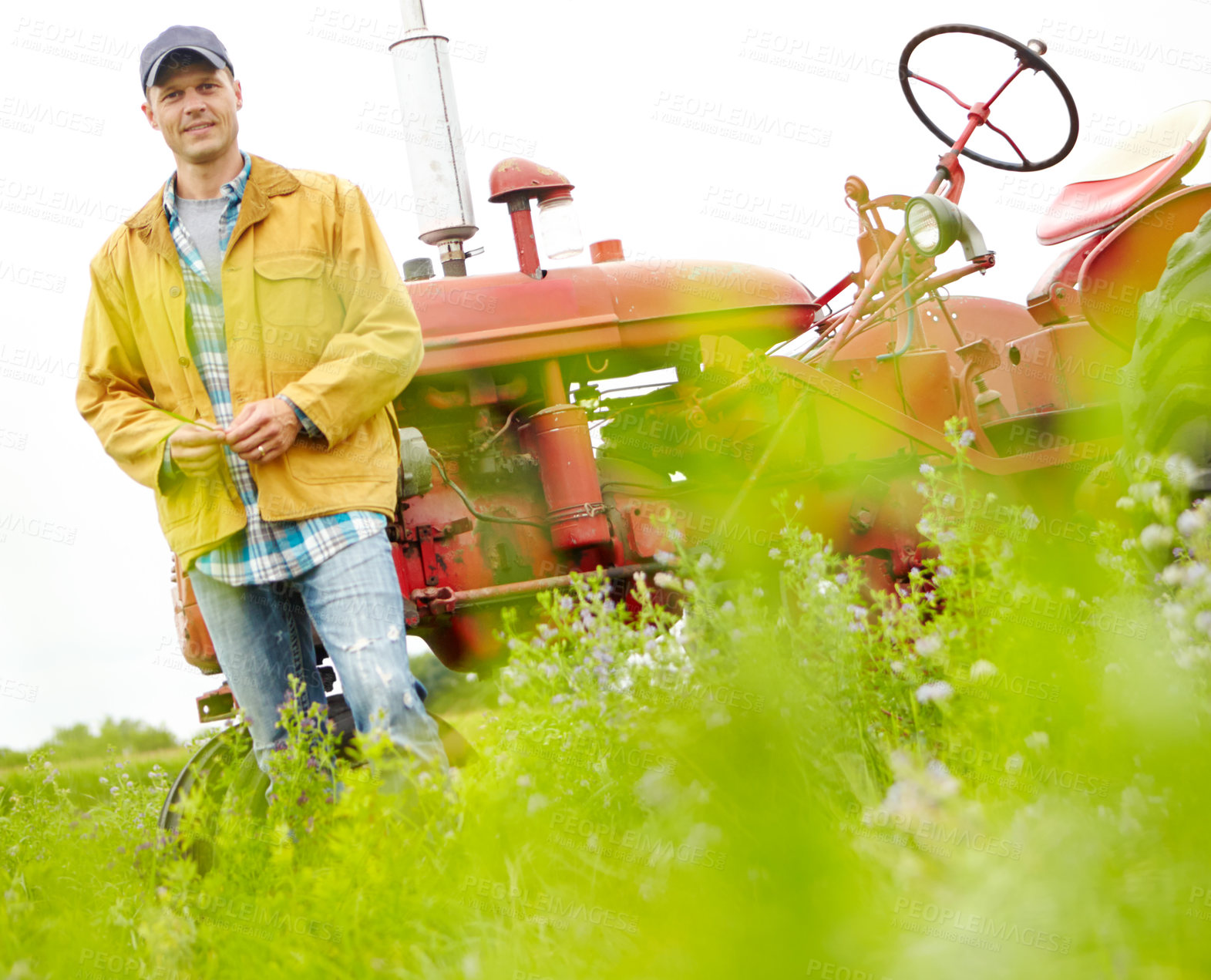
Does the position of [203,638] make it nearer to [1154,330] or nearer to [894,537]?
[894,537]

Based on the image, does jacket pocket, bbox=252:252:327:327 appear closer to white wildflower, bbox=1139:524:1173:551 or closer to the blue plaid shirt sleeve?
the blue plaid shirt sleeve

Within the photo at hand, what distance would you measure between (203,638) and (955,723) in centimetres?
209

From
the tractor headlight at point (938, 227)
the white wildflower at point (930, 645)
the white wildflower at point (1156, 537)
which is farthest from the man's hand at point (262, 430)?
the tractor headlight at point (938, 227)

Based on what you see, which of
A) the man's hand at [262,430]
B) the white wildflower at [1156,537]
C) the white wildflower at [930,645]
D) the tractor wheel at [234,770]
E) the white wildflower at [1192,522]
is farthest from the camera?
the tractor wheel at [234,770]

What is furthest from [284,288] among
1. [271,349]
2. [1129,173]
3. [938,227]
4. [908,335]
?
[1129,173]

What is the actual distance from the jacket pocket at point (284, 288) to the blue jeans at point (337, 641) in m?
0.48

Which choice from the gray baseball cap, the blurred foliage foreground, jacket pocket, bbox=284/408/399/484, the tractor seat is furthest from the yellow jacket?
the tractor seat

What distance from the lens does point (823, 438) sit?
394 cm

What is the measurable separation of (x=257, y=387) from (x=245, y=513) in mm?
255

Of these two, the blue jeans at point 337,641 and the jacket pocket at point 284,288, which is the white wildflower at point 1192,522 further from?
the jacket pocket at point 284,288

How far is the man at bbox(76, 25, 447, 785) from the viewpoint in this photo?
2.34 meters

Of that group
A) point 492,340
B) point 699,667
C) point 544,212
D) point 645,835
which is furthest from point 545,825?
point 544,212

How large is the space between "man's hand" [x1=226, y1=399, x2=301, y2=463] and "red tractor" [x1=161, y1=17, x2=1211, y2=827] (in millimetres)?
760

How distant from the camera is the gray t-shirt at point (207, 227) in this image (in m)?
2.46
